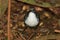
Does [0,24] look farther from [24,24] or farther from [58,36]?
[58,36]

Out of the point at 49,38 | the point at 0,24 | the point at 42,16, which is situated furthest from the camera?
the point at 42,16

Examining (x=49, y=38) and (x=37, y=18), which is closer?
(x=49, y=38)

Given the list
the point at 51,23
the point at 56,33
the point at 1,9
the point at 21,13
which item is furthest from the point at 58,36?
the point at 1,9

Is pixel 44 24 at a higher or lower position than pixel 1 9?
lower

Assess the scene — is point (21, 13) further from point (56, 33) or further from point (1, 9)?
point (56, 33)

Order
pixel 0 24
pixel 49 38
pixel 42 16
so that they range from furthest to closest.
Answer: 1. pixel 42 16
2. pixel 0 24
3. pixel 49 38

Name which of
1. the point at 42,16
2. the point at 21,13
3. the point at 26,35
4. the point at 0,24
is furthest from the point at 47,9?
the point at 0,24
